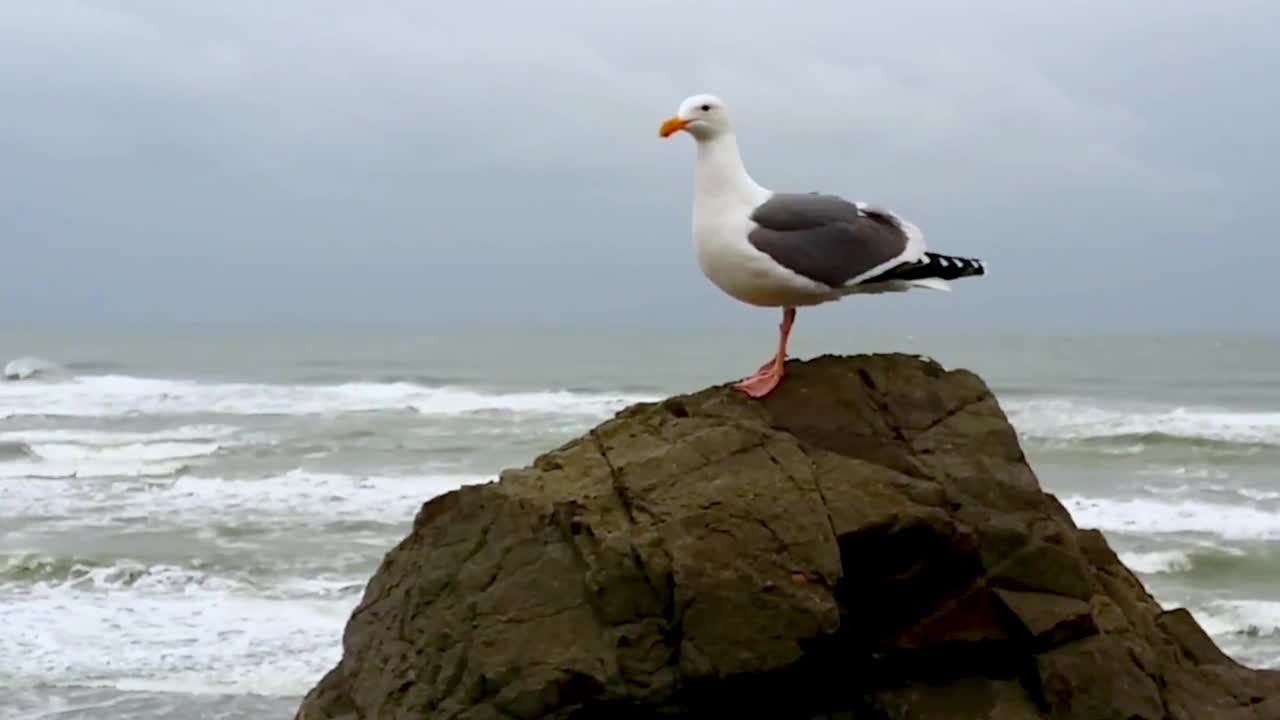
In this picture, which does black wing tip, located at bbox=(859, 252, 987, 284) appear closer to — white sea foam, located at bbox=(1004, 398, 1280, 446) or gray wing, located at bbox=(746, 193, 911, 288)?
gray wing, located at bbox=(746, 193, 911, 288)

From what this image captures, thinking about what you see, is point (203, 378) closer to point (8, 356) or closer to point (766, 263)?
point (8, 356)

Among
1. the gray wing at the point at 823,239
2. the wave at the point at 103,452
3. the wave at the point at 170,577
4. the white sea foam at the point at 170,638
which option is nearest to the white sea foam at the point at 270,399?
the wave at the point at 103,452

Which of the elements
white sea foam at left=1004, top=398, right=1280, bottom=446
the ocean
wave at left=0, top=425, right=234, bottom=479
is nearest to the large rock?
the ocean

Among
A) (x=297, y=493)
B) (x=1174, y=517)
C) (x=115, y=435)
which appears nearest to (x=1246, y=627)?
(x=1174, y=517)

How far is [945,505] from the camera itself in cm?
533

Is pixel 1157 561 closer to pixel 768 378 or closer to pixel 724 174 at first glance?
pixel 768 378

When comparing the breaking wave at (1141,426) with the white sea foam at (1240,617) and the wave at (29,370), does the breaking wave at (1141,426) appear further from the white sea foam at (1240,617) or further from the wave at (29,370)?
the wave at (29,370)

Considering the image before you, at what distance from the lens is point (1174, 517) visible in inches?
679

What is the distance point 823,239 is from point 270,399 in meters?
34.7

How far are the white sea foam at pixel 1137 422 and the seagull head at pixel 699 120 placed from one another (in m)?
22.1

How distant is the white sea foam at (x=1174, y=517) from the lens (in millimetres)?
16250

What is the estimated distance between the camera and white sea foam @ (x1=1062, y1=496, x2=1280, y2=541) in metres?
16.2

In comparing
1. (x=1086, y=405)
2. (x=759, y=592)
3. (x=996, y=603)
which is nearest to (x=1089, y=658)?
(x=996, y=603)

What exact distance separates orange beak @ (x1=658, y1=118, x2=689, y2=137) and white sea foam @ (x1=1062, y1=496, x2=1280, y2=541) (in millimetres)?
11885
